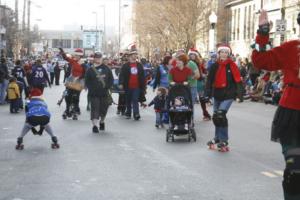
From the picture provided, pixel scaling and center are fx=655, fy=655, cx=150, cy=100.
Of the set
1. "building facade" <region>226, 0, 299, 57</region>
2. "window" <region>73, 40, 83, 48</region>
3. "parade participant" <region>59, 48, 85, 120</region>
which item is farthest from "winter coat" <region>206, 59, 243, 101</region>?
"window" <region>73, 40, 83, 48</region>

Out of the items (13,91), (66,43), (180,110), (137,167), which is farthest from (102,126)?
(66,43)

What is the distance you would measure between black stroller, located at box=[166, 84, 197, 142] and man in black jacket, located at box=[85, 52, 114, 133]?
2073mm

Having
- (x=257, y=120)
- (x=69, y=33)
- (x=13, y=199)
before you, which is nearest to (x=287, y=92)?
(x=13, y=199)

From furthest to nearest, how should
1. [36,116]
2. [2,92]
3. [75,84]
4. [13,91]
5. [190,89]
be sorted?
[2,92]
[13,91]
[75,84]
[190,89]
[36,116]

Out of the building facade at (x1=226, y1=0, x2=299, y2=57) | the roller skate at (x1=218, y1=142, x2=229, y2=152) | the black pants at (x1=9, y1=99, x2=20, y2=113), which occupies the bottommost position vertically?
the roller skate at (x1=218, y1=142, x2=229, y2=152)

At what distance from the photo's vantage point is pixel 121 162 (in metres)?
10.3

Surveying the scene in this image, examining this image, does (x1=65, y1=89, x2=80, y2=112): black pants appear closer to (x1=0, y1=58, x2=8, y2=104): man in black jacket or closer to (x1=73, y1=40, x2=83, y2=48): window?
(x1=0, y1=58, x2=8, y2=104): man in black jacket

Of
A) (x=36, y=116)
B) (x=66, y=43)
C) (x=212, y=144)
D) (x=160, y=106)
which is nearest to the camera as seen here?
(x=36, y=116)

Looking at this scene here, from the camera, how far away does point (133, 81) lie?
17828 millimetres

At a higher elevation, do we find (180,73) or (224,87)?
(180,73)

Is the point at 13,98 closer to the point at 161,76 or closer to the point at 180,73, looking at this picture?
the point at 161,76

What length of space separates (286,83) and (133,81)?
11.9m

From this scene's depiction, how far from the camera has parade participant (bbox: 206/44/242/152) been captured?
11648 mm

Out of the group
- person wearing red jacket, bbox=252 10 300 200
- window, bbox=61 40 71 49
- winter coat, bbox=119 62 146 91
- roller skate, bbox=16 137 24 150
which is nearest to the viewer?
person wearing red jacket, bbox=252 10 300 200
